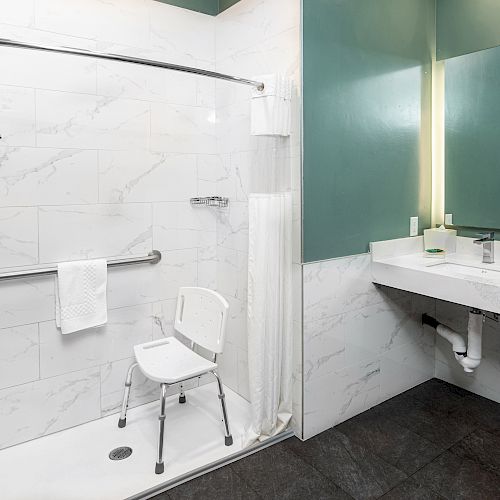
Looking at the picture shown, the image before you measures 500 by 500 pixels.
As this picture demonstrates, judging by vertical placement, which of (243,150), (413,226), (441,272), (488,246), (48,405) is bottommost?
(48,405)

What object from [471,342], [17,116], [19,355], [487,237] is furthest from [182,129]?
[471,342]

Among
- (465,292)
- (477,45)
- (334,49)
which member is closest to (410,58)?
(477,45)

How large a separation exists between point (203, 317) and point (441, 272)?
1.26 metres

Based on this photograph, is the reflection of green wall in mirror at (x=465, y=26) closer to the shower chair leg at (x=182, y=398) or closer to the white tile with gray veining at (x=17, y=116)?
the white tile with gray veining at (x=17, y=116)

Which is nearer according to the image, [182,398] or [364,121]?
[364,121]

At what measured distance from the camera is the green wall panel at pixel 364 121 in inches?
85.4

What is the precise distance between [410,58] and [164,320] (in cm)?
214

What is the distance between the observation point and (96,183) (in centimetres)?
231

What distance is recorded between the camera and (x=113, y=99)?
2.33 meters

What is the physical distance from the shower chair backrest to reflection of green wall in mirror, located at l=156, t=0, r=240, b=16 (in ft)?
5.39

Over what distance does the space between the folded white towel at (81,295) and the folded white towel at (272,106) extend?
1.08 meters

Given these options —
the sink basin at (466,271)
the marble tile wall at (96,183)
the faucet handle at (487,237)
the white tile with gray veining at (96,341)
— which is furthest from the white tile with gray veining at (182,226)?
the faucet handle at (487,237)

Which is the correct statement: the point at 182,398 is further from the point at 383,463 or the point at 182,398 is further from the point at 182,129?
the point at 182,129

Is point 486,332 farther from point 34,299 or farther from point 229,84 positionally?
point 34,299
